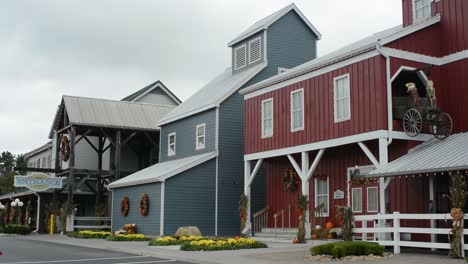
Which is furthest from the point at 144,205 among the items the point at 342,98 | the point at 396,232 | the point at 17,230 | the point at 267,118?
the point at 396,232

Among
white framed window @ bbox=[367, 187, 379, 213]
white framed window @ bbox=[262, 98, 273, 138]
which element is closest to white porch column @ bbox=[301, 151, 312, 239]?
white framed window @ bbox=[367, 187, 379, 213]

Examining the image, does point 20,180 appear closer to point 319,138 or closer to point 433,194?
point 319,138

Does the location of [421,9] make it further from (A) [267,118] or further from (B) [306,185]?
(B) [306,185]

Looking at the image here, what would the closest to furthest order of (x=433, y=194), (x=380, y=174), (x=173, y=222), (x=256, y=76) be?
(x=380, y=174) < (x=433, y=194) < (x=173, y=222) < (x=256, y=76)

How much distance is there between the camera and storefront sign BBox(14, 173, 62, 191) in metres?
38.8

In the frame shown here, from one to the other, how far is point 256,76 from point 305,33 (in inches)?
170

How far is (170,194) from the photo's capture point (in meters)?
31.1

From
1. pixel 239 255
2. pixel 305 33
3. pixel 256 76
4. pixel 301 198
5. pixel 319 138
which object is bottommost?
pixel 239 255

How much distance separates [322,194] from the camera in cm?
2591

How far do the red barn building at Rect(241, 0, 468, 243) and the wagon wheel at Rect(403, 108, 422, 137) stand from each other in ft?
0.25

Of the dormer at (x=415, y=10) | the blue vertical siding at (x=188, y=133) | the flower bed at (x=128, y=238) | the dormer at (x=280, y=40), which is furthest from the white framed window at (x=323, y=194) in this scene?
the dormer at (x=280, y=40)

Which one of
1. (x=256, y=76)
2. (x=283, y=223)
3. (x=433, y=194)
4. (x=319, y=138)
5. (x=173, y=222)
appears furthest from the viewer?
(x=256, y=76)

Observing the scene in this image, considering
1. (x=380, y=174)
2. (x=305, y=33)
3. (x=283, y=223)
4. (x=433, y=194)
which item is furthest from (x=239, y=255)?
(x=305, y=33)

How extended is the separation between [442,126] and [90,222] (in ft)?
91.4
